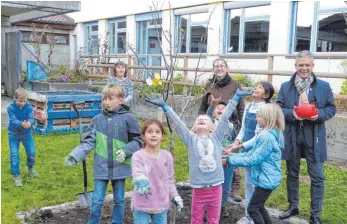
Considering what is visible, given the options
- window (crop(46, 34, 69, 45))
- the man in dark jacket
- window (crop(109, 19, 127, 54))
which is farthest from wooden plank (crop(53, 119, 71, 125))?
window (crop(46, 34, 69, 45))

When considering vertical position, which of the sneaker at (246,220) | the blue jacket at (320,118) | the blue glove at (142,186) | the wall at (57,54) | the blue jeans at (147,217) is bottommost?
the sneaker at (246,220)

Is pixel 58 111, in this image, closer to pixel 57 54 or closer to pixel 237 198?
pixel 237 198

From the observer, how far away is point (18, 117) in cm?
596

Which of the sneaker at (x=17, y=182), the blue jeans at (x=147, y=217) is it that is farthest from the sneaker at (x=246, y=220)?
the sneaker at (x=17, y=182)

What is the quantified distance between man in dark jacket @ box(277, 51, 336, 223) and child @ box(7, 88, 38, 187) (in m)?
3.57

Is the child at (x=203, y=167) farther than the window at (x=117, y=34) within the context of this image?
No

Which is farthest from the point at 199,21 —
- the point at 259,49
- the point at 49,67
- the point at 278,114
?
the point at 278,114

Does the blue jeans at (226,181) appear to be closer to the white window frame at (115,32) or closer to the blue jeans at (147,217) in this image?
the blue jeans at (147,217)

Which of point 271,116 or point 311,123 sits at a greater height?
point 271,116

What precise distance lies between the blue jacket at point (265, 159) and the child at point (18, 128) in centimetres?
333

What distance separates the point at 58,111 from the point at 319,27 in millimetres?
7504

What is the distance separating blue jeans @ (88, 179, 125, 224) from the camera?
13.2ft

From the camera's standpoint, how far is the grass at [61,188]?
4.95m

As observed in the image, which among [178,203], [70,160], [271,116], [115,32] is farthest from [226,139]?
[115,32]
